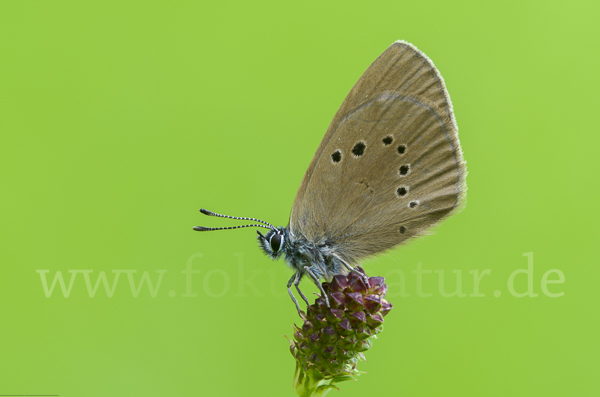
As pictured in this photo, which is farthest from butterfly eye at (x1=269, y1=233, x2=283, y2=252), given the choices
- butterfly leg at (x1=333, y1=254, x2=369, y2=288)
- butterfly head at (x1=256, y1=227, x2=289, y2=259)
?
butterfly leg at (x1=333, y1=254, x2=369, y2=288)

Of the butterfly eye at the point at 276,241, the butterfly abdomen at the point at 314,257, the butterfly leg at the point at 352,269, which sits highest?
the butterfly eye at the point at 276,241

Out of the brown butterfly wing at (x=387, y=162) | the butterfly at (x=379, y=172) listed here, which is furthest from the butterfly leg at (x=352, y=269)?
the brown butterfly wing at (x=387, y=162)

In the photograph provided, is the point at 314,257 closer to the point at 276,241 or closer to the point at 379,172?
the point at 276,241

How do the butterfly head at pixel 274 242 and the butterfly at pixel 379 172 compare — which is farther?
the butterfly head at pixel 274 242

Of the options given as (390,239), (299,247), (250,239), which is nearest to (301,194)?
(299,247)

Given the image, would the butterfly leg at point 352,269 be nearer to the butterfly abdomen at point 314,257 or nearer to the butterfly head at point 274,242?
the butterfly abdomen at point 314,257

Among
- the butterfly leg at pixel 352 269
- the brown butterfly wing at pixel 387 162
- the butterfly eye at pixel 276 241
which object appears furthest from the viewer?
the butterfly eye at pixel 276 241

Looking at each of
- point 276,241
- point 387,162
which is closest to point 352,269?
point 276,241

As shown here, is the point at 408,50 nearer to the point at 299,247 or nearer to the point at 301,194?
the point at 301,194
